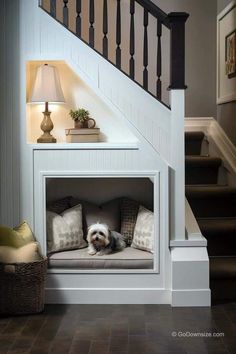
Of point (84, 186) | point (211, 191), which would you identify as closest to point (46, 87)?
point (84, 186)

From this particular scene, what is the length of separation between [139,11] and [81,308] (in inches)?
143

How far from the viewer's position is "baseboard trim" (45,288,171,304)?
177 inches

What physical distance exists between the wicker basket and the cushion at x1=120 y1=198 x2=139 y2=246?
3.23 ft

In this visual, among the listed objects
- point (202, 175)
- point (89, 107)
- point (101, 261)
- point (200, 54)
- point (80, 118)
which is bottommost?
point (101, 261)

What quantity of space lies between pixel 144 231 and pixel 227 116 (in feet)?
6.65

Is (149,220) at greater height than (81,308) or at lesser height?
greater

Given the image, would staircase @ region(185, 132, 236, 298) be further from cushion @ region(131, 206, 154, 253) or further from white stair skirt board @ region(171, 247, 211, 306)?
cushion @ region(131, 206, 154, 253)

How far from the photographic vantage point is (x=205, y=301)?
4379 millimetres

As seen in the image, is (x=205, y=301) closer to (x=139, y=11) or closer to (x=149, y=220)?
(x=149, y=220)

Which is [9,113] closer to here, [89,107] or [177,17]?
[89,107]

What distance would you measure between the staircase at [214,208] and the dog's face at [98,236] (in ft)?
2.95

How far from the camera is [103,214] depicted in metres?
4.95

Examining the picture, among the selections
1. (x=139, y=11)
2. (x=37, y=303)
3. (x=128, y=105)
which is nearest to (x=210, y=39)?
(x=139, y=11)

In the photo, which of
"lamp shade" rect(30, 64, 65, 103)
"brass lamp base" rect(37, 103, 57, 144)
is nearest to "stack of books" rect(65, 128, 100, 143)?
"brass lamp base" rect(37, 103, 57, 144)
